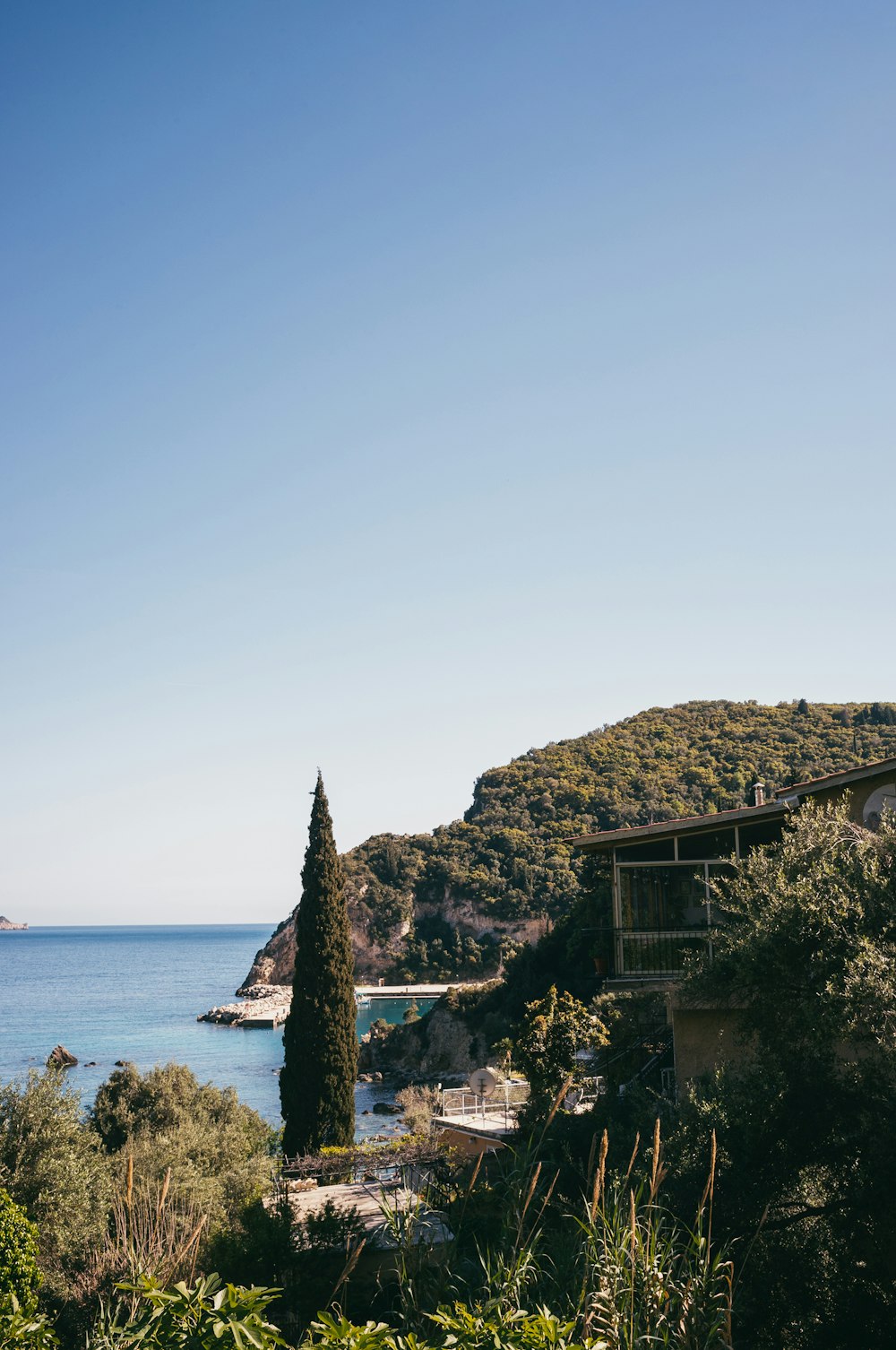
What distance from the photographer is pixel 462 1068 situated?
5122 cm

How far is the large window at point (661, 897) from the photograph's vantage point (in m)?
15.1

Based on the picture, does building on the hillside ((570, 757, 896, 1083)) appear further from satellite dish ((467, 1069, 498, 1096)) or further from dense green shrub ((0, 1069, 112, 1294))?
dense green shrub ((0, 1069, 112, 1294))

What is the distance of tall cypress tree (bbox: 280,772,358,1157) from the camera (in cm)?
2495

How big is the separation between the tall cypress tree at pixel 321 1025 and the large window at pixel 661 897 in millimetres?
12348

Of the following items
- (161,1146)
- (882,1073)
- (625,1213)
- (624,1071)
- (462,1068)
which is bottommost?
(462,1068)

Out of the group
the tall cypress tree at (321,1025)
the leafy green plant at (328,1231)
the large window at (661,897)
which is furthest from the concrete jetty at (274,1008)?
the leafy green plant at (328,1231)

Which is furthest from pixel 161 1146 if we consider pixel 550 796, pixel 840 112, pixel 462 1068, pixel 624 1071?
pixel 550 796

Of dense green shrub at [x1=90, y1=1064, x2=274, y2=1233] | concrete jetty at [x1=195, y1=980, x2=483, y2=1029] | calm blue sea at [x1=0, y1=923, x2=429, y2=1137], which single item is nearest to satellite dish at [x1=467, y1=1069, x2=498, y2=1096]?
dense green shrub at [x1=90, y1=1064, x2=274, y2=1233]

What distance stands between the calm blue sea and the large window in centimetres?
2656

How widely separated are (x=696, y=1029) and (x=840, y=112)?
40.8 ft

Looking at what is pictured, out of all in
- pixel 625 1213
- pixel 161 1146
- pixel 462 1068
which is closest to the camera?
pixel 625 1213

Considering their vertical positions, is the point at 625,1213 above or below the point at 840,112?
below

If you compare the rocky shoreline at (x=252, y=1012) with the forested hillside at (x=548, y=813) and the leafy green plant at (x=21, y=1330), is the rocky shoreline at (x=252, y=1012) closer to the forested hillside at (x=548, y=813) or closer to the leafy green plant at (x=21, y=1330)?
the forested hillside at (x=548, y=813)

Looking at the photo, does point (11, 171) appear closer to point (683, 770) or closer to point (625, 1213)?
A: point (625, 1213)
